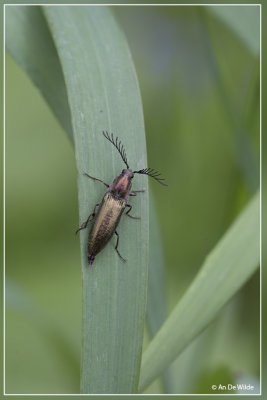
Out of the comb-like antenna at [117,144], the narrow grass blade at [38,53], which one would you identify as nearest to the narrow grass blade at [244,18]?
the narrow grass blade at [38,53]

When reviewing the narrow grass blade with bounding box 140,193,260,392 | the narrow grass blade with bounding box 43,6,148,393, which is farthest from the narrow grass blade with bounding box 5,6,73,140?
the narrow grass blade with bounding box 140,193,260,392

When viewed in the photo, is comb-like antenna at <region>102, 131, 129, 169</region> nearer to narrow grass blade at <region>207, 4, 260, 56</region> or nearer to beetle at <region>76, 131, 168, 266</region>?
beetle at <region>76, 131, 168, 266</region>

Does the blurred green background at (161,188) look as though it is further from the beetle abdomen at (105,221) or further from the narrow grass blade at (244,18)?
the beetle abdomen at (105,221)

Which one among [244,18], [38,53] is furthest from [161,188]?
[38,53]

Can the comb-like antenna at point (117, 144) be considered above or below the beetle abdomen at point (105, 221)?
above

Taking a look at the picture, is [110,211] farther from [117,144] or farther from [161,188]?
[161,188]

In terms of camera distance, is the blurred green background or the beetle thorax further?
the blurred green background
